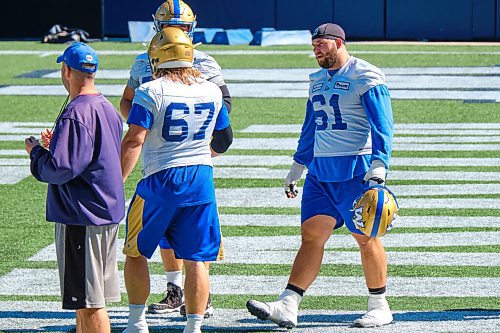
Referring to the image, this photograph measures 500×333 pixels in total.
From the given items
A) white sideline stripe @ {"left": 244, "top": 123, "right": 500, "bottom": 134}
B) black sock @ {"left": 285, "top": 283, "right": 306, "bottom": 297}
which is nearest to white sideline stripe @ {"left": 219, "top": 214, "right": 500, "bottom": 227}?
black sock @ {"left": 285, "top": 283, "right": 306, "bottom": 297}

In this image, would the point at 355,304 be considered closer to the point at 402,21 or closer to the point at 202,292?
the point at 202,292

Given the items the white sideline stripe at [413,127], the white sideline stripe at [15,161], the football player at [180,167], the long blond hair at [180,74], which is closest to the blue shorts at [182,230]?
the football player at [180,167]

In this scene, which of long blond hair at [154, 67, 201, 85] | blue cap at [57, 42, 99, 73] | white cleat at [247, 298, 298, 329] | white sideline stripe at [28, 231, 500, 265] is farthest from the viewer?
white sideline stripe at [28, 231, 500, 265]

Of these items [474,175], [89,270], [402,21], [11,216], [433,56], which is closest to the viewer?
[89,270]

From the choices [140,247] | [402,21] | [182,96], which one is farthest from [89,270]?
[402,21]

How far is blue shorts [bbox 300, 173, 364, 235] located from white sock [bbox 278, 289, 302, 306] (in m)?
0.45

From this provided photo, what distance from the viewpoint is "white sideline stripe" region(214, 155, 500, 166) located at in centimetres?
1383

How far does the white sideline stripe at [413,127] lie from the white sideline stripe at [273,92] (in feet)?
11.1

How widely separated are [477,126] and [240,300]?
378 inches

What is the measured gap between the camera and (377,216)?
7.04m

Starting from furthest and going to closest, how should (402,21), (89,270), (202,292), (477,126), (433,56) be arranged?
(402,21) → (433,56) → (477,126) → (202,292) → (89,270)

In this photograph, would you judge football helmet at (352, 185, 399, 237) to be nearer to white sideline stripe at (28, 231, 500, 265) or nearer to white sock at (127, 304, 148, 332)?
white sock at (127, 304, 148, 332)

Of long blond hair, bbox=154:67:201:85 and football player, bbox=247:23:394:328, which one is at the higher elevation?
long blond hair, bbox=154:67:201:85

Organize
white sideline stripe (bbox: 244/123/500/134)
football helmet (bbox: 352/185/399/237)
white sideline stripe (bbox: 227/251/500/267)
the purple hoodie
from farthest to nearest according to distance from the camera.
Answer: white sideline stripe (bbox: 244/123/500/134) → white sideline stripe (bbox: 227/251/500/267) → football helmet (bbox: 352/185/399/237) → the purple hoodie
